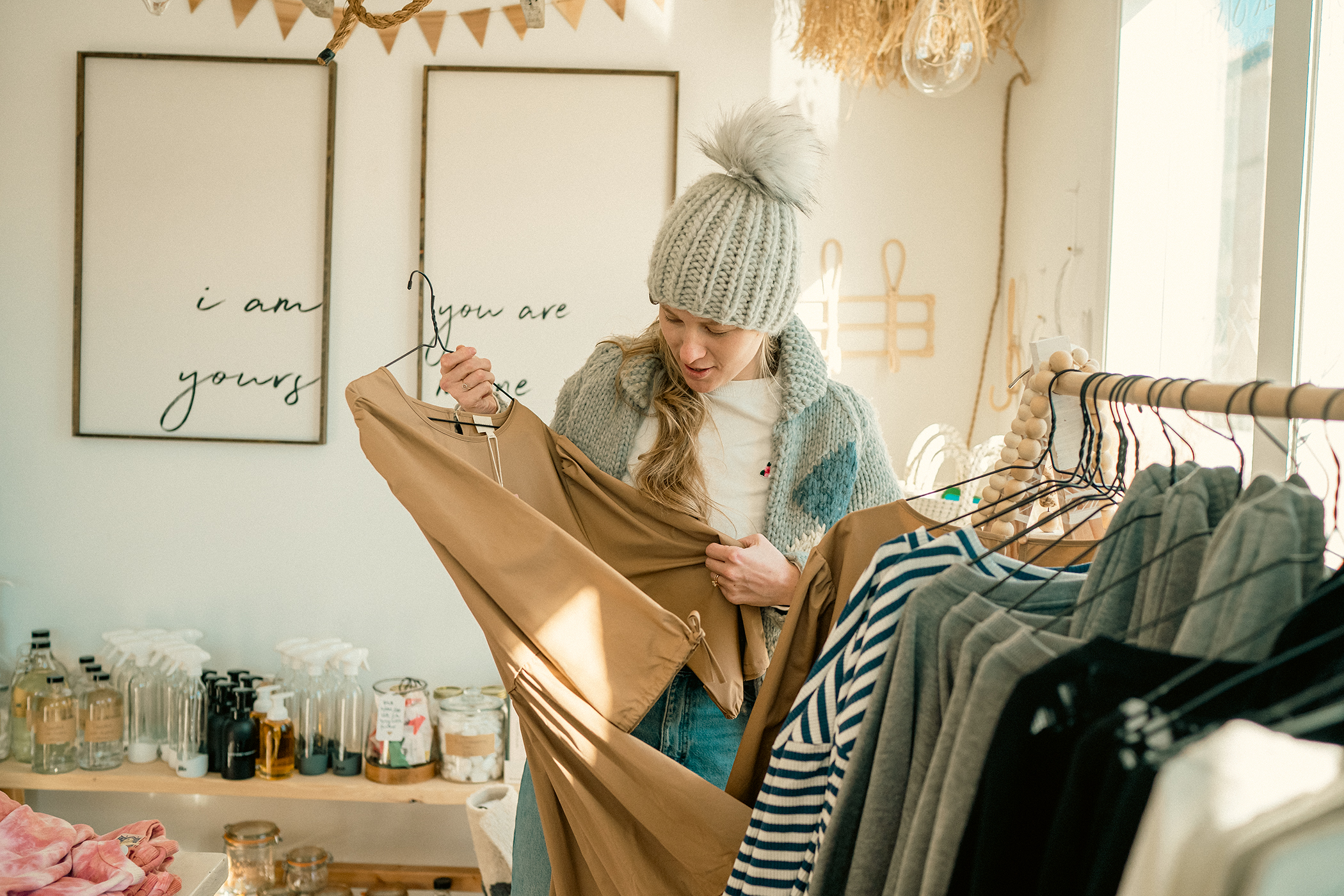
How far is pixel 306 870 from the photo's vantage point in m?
2.33

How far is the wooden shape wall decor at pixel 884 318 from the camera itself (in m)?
2.46

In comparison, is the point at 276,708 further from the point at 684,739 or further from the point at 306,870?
the point at 684,739

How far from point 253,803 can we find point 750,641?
191 cm

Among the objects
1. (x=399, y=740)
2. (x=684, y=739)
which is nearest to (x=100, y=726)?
(x=399, y=740)

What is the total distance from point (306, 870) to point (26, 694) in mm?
811

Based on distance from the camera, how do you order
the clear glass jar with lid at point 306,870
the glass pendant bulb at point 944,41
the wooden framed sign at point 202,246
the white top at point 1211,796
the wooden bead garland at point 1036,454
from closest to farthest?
the white top at point 1211,796, the wooden bead garland at point 1036,454, the glass pendant bulb at point 944,41, the clear glass jar with lid at point 306,870, the wooden framed sign at point 202,246

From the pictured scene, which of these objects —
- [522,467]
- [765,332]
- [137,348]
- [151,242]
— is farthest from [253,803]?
[765,332]

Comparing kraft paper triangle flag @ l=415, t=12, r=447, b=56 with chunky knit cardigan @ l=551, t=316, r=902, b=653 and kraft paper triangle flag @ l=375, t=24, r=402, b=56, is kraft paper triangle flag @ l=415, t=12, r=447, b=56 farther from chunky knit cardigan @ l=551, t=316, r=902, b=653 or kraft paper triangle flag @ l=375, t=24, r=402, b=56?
chunky knit cardigan @ l=551, t=316, r=902, b=653

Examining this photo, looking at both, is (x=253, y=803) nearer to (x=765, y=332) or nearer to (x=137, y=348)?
(x=137, y=348)

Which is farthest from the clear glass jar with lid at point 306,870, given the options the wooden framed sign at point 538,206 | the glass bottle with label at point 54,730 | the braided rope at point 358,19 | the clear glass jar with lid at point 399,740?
the braided rope at point 358,19

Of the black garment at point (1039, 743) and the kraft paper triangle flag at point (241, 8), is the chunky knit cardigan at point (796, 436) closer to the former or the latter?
the black garment at point (1039, 743)

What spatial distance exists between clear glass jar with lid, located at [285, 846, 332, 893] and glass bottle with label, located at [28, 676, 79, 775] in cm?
57

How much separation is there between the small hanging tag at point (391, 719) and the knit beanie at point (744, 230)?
1.36 m

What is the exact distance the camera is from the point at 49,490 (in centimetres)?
250
